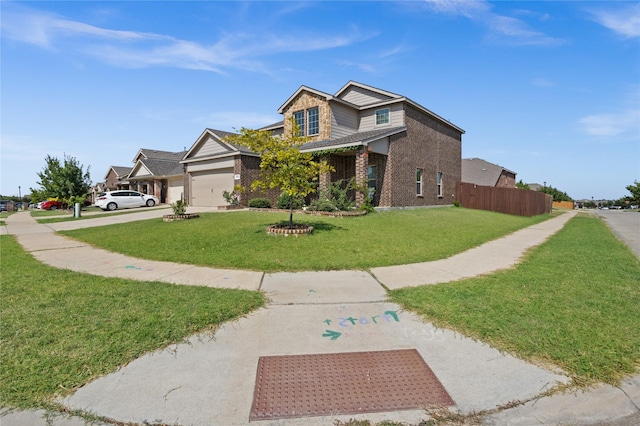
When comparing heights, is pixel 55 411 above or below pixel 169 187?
below

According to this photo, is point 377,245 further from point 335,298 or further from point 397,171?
point 397,171

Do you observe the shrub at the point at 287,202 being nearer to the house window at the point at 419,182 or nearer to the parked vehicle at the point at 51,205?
the house window at the point at 419,182

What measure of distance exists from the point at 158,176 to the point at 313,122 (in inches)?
733

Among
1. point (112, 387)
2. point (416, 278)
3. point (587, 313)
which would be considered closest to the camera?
point (112, 387)

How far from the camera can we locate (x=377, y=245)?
8602mm

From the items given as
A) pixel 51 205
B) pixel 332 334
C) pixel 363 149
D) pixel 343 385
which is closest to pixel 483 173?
pixel 363 149

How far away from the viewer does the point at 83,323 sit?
3.70m

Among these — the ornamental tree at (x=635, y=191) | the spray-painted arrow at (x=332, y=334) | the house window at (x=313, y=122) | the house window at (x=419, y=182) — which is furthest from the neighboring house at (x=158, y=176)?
the ornamental tree at (x=635, y=191)

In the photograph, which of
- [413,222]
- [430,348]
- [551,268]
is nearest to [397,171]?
[413,222]

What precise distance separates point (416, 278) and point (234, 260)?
377 cm

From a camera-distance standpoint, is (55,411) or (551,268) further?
(551,268)

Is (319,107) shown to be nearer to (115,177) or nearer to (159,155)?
(159,155)

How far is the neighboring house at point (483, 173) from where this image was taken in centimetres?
3863

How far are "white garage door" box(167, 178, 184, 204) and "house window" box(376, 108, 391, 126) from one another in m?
18.6
